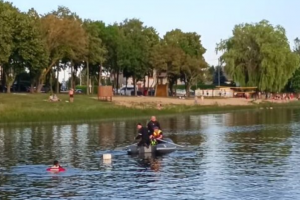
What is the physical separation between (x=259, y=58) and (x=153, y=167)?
103663 millimetres

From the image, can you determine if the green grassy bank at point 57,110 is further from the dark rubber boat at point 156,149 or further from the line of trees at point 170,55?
the dark rubber boat at point 156,149

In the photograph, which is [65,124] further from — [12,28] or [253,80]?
[253,80]

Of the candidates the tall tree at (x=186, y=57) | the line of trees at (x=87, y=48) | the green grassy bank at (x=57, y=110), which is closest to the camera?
the green grassy bank at (x=57, y=110)

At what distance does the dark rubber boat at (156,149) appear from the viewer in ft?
157

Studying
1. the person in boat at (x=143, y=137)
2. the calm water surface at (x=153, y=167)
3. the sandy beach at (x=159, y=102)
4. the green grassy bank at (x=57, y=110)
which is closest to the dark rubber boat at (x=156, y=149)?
the person in boat at (x=143, y=137)

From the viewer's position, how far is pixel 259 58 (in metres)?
142

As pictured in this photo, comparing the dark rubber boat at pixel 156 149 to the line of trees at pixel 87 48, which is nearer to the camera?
the dark rubber boat at pixel 156 149

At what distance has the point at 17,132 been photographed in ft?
226

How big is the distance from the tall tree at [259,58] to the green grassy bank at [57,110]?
4246 centimetres

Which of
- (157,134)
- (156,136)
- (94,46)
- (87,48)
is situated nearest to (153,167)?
(156,136)

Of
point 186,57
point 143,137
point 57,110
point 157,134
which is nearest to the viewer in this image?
point 143,137

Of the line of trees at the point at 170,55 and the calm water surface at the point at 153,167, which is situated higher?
the line of trees at the point at 170,55

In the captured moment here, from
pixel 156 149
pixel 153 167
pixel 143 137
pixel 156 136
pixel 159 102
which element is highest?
pixel 159 102

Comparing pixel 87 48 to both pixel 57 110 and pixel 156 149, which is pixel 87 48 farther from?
pixel 156 149
